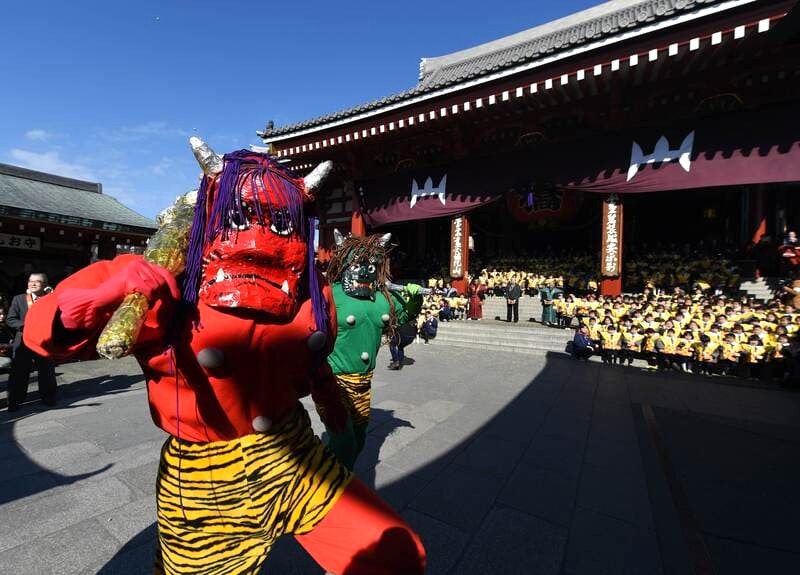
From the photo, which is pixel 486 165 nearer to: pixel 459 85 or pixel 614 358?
pixel 459 85

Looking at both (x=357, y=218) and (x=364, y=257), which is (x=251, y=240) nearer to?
(x=364, y=257)

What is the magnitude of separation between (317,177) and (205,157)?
0.36 m

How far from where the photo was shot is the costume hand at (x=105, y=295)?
81 centimetres

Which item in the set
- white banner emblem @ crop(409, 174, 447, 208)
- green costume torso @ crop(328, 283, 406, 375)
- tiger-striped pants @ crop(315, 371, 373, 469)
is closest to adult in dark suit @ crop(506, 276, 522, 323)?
white banner emblem @ crop(409, 174, 447, 208)

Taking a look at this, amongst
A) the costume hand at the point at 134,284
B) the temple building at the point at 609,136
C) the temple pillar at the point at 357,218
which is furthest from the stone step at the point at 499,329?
the costume hand at the point at 134,284

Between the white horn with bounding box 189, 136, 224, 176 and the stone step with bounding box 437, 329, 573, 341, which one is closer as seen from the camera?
the white horn with bounding box 189, 136, 224, 176

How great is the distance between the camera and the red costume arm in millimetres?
847

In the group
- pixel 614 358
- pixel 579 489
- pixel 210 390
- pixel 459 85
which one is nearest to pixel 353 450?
pixel 210 390

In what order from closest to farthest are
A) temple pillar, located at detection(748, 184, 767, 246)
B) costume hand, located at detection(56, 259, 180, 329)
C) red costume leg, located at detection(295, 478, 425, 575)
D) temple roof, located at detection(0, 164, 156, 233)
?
1. costume hand, located at detection(56, 259, 180, 329)
2. red costume leg, located at detection(295, 478, 425, 575)
3. temple roof, located at detection(0, 164, 156, 233)
4. temple pillar, located at detection(748, 184, 767, 246)

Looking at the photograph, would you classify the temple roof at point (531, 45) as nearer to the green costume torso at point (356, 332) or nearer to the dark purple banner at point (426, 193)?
the dark purple banner at point (426, 193)

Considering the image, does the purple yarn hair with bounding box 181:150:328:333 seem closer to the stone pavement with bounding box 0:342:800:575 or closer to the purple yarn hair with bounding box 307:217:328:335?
the purple yarn hair with bounding box 307:217:328:335

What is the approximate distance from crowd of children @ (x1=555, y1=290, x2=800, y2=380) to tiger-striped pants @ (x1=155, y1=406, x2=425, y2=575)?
24.1 feet

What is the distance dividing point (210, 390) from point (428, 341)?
8.58 m

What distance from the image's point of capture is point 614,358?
289 inches
